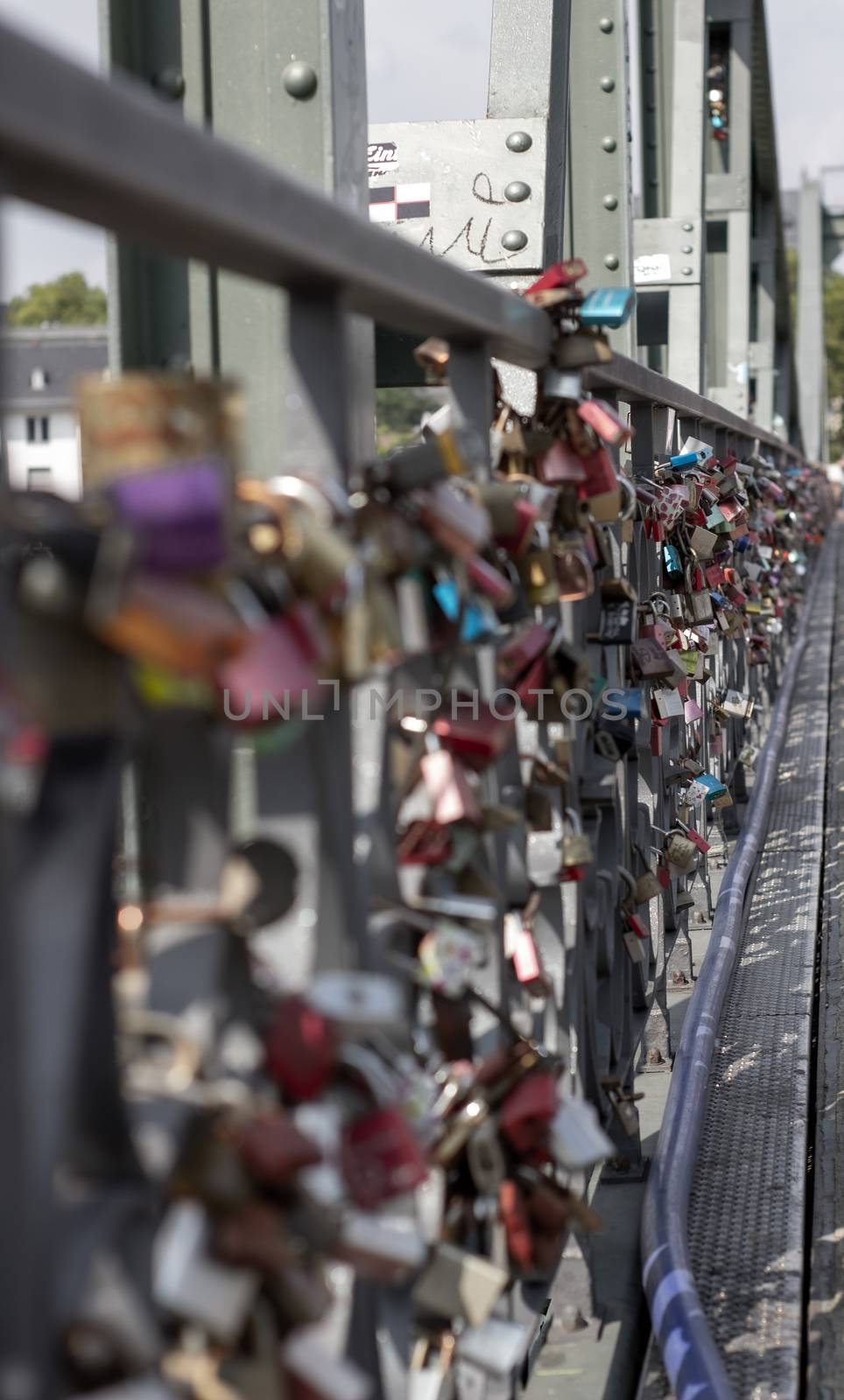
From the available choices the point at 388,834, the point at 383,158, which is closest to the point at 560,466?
the point at 388,834

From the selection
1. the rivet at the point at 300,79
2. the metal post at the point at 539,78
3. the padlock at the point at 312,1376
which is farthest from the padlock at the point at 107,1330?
the metal post at the point at 539,78

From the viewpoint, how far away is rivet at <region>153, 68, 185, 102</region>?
190 centimetres

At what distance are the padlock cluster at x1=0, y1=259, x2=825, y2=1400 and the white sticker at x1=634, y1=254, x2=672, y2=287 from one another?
6220 millimetres

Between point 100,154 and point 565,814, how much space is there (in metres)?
1.22

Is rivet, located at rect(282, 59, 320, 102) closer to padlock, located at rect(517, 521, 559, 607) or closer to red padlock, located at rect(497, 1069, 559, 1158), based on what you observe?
padlock, located at rect(517, 521, 559, 607)

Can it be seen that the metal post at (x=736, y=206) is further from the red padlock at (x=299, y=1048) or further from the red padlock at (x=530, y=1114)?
the red padlock at (x=299, y=1048)

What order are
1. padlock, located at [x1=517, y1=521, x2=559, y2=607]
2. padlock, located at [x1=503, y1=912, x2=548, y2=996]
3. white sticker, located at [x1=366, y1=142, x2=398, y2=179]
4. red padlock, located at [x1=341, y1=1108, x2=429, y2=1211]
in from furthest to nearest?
white sticker, located at [x1=366, y1=142, x2=398, y2=179]
padlock, located at [x1=503, y1=912, x2=548, y2=996]
padlock, located at [x1=517, y1=521, x2=559, y2=607]
red padlock, located at [x1=341, y1=1108, x2=429, y2=1211]

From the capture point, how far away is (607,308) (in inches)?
69.2

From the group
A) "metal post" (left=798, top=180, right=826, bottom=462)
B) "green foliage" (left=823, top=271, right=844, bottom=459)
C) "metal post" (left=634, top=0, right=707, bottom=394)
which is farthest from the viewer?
"green foliage" (left=823, top=271, right=844, bottom=459)

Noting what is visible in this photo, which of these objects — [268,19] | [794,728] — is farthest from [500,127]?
[794,728]

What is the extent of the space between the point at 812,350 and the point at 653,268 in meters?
34.6

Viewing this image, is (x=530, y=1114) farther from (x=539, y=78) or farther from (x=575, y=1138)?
(x=539, y=78)

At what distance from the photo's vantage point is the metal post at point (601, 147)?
500 centimetres

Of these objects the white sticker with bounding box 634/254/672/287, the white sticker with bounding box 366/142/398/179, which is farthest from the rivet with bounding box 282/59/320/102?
the white sticker with bounding box 634/254/672/287
